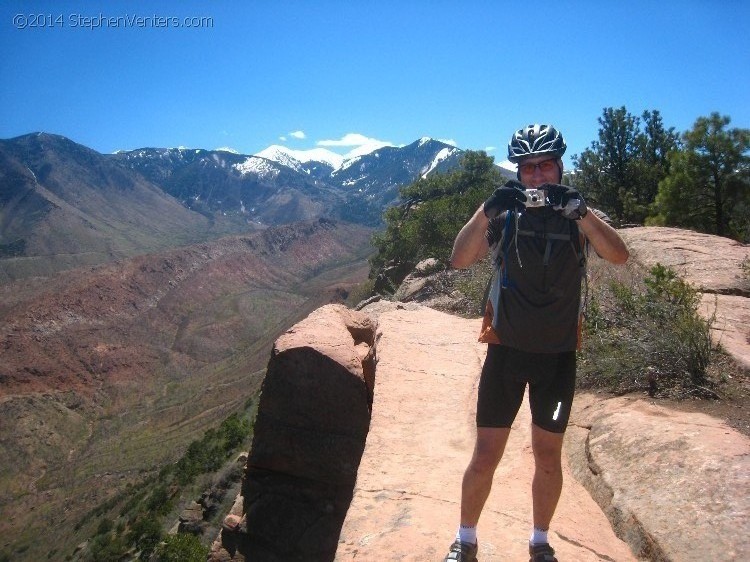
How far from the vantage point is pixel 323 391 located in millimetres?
6285

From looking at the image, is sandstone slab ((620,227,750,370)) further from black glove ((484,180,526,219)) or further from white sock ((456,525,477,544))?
white sock ((456,525,477,544))

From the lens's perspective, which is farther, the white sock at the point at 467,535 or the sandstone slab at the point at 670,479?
the sandstone slab at the point at 670,479

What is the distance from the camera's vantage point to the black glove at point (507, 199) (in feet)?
9.18

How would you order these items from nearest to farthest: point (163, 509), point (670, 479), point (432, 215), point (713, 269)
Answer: point (670, 479), point (713, 269), point (432, 215), point (163, 509)

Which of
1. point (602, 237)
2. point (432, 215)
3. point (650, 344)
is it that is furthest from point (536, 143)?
point (432, 215)

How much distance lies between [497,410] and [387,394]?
9.53 feet

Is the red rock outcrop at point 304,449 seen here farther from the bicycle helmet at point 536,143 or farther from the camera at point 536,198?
the camera at point 536,198

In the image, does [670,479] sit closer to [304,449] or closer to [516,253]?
[516,253]

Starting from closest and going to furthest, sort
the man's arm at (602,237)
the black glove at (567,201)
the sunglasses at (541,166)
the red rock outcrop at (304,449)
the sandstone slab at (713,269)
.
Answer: the black glove at (567,201)
the man's arm at (602,237)
the sunglasses at (541,166)
the sandstone slab at (713,269)
the red rock outcrop at (304,449)

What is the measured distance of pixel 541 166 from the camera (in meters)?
3.04

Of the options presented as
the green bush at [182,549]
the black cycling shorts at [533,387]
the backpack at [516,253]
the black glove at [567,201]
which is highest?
the black glove at [567,201]

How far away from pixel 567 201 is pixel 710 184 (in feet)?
67.0

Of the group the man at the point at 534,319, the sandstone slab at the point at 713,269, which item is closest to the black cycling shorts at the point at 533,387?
the man at the point at 534,319

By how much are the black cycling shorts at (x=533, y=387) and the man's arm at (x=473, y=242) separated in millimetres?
547
